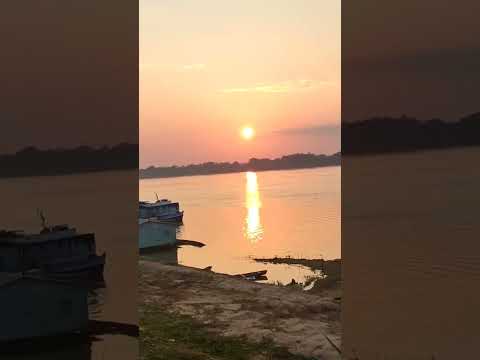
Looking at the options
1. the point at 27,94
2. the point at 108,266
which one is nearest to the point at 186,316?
the point at 108,266

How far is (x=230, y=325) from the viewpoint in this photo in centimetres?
571

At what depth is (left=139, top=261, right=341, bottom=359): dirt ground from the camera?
16.7 ft

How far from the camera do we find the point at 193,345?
5.07 meters

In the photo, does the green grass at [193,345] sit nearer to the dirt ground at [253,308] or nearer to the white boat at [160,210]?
the dirt ground at [253,308]

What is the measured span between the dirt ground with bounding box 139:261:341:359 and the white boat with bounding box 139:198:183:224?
7.48 m

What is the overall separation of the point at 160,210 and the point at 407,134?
15430 millimetres

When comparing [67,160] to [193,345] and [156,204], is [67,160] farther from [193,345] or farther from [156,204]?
[156,204]

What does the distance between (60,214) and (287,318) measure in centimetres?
378

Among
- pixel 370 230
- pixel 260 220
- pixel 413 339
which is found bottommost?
pixel 260 220

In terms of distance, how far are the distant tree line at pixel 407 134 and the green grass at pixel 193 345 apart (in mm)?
2433

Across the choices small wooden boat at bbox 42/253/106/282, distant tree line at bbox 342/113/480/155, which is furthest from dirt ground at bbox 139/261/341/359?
small wooden boat at bbox 42/253/106/282

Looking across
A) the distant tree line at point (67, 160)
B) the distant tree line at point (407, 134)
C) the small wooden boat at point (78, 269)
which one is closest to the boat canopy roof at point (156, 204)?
the small wooden boat at point (78, 269)

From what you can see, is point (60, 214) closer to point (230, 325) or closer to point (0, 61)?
point (0, 61)

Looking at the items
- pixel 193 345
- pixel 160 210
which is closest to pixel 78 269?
pixel 193 345
